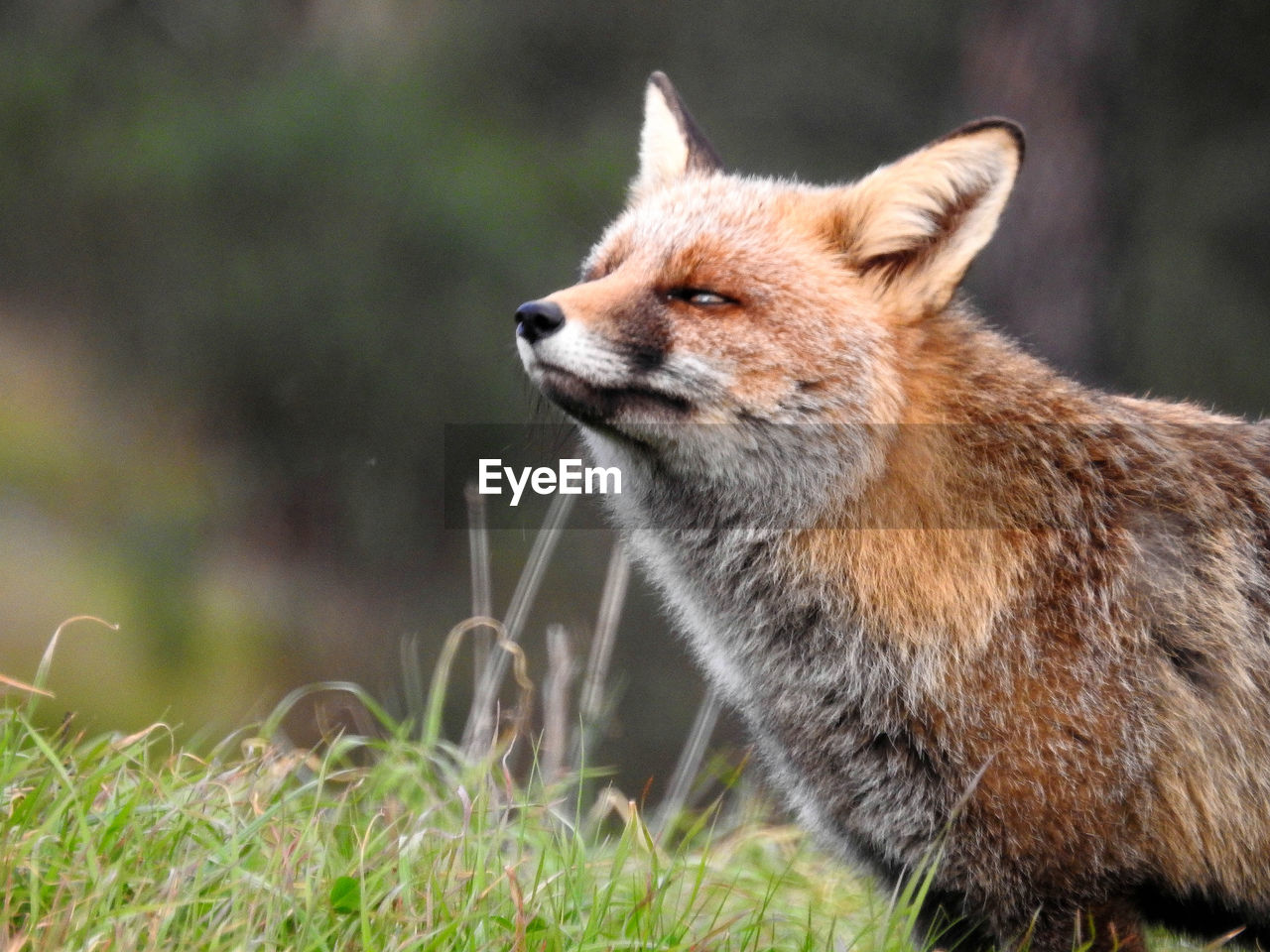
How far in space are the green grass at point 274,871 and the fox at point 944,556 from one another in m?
0.44

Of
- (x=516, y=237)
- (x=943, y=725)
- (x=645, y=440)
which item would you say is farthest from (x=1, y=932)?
(x=516, y=237)

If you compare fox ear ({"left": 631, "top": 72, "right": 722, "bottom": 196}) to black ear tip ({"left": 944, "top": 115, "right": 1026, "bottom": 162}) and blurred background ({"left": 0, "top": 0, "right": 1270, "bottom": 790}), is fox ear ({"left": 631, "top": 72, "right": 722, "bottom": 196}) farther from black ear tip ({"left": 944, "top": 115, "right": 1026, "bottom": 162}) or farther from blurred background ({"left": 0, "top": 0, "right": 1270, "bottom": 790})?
blurred background ({"left": 0, "top": 0, "right": 1270, "bottom": 790})

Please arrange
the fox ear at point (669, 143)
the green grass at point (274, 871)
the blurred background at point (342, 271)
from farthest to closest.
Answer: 1. the blurred background at point (342, 271)
2. the fox ear at point (669, 143)
3. the green grass at point (274, 871)

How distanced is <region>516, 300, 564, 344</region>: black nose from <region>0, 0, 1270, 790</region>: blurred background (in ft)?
20.1

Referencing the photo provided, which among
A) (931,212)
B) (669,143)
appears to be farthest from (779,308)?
(669,143)

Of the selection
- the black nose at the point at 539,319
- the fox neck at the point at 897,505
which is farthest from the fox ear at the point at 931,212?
the black nose at the point at 539,319

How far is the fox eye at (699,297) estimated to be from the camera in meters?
3.46

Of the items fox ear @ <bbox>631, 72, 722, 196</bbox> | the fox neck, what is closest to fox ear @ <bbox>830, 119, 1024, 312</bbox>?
the fox neck

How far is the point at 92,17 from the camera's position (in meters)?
11.0

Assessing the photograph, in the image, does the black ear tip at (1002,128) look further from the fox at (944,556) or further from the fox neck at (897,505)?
the fox neck at (897,505)

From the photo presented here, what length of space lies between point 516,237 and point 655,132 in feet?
21.0

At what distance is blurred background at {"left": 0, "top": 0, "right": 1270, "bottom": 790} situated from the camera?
389 inches

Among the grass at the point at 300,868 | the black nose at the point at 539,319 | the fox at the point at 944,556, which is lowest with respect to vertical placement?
the grass at the point at 300,868

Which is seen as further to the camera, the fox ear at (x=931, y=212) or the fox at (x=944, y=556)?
the fox ear at (x=931, y=212)
